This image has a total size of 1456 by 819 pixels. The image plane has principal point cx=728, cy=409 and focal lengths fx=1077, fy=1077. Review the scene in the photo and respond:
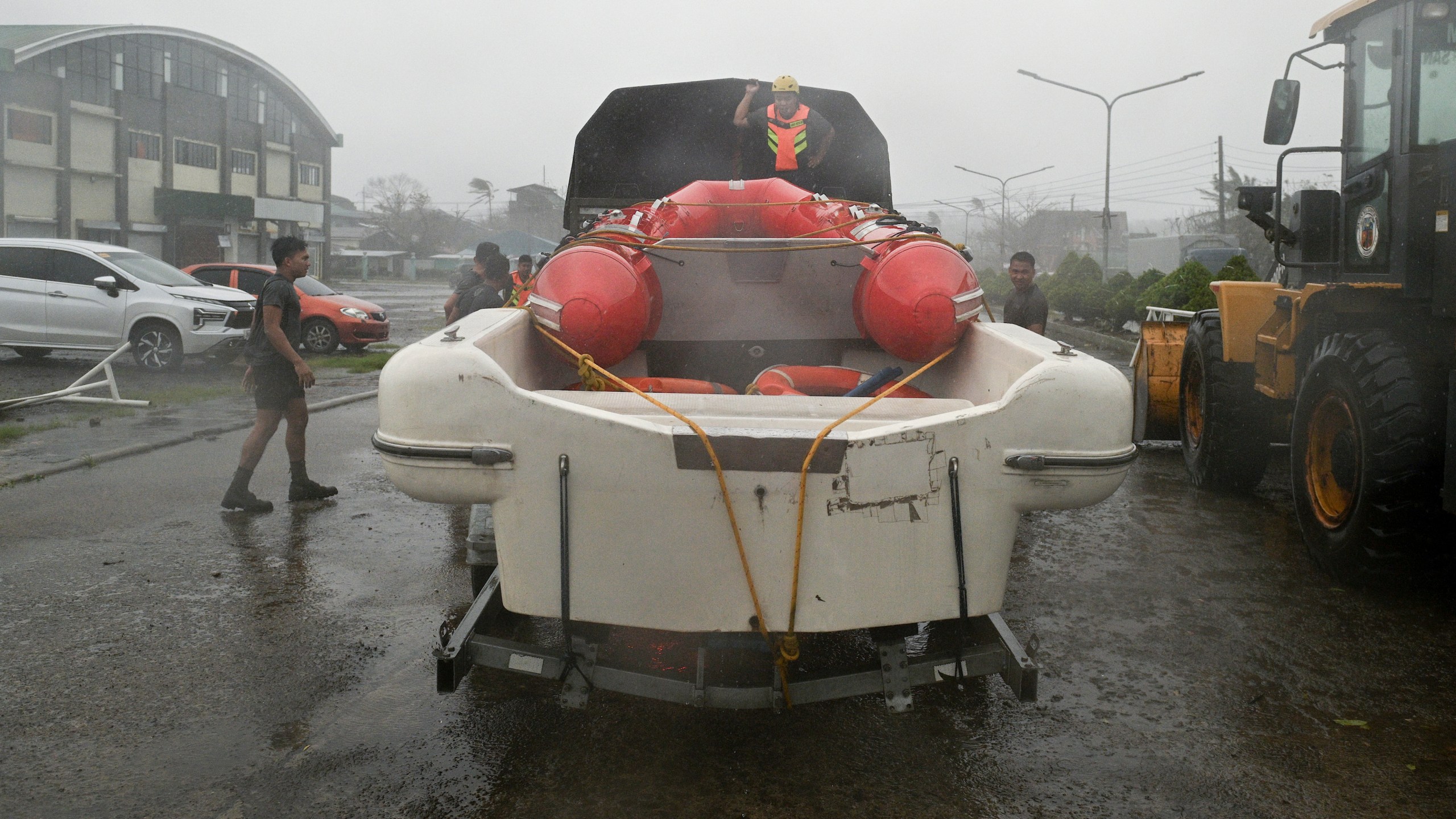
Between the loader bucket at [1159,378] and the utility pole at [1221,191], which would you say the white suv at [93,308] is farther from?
the utility pole at [1221,191]

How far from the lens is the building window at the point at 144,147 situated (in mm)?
39031

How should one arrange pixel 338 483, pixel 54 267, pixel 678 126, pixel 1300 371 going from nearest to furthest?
pixel 1300 371, pixel 338 483, pixel 678 126, pixel 54 267

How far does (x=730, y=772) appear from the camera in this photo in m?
3.29

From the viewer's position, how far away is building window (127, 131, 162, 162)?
39.0m

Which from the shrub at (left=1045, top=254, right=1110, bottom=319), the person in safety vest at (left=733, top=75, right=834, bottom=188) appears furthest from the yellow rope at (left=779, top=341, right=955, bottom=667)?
the shrub at (left=1045, top=254, right=1110, bottom=319)

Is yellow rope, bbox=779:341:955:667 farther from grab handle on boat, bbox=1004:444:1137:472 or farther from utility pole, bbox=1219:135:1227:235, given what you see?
utility pole, bbox=1219:135:1227:235

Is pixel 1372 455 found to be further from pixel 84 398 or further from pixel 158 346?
pixel 158 346

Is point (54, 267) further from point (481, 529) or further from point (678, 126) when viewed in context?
point (481, 529)

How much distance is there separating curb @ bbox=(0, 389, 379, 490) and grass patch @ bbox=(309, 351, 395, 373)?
3.99 meters

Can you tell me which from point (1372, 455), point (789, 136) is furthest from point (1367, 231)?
point (789, 136)

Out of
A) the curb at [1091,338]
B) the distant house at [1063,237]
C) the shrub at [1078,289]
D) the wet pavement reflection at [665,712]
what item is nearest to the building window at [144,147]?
the shrub at [1078,289]

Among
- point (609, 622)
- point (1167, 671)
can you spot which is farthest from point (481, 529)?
point (1167, 671)

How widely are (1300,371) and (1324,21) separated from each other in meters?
1.93

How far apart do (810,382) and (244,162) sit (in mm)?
47805
